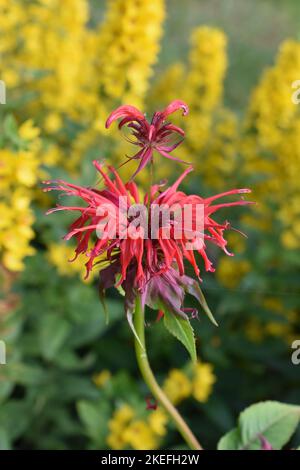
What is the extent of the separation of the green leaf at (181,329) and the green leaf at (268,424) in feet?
0.85

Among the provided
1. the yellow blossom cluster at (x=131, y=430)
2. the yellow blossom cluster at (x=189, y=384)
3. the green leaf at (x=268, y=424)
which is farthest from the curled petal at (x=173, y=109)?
the yellow blossom cluster at (x=189, y=384)

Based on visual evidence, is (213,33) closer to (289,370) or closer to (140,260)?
(289,370)

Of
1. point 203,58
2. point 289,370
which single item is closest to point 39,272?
point 289,370

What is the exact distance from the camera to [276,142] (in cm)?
210

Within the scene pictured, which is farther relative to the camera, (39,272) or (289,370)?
(289,370)

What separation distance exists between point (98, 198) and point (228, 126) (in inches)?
65.6

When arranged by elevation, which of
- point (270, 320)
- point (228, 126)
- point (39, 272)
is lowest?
point (270, 320)

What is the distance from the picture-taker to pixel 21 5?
2037 mm

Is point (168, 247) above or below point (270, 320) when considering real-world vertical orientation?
above

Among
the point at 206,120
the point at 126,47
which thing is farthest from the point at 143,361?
the point at 206,120

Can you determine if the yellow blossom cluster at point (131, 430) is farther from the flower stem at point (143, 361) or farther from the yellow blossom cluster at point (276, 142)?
the yellow blossom cluster at point (276, 142)

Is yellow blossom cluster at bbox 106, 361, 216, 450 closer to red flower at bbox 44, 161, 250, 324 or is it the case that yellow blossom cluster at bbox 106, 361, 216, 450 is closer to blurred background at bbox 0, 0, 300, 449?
blurred background at bbox 0, 0, 300, 449

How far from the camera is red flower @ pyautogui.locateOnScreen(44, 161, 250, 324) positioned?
0.72 m
